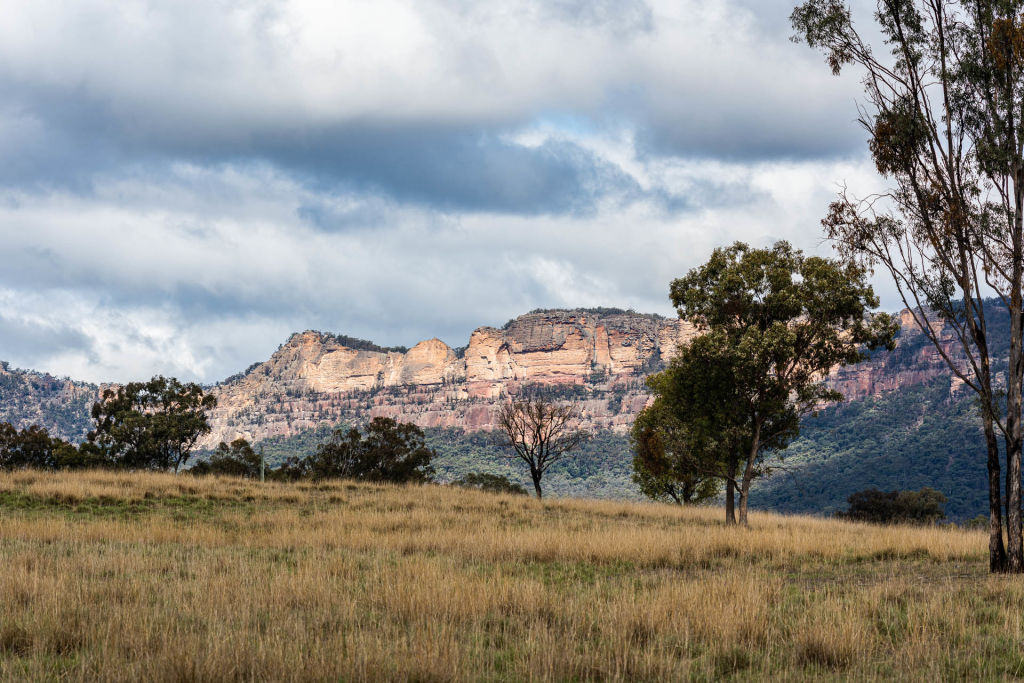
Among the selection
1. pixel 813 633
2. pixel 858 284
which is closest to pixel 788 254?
pixel 858 284

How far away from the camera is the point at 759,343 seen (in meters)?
29.5

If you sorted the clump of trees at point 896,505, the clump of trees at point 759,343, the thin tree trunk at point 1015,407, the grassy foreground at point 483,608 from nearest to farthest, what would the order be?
the grassy foreground at point 483,608, the thin tree trunk at point 1015,407, the clump of trees at point 759,343, the clump of trees at point 896,505

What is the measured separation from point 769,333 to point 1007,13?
49.8 ft

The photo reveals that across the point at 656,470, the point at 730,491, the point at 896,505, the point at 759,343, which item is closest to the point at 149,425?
the point at 656,470

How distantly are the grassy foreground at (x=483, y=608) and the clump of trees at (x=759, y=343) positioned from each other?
1202 centimetres

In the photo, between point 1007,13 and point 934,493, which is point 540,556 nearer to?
point 1007,13

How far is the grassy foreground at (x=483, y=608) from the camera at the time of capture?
22.9 ft

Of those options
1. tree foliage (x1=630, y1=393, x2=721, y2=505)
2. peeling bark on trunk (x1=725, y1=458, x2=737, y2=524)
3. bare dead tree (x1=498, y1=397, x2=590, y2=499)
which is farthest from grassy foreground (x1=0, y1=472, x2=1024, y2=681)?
bare dead tree (x1=498, y1=397, x2=590, y2=499)

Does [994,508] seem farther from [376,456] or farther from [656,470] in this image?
[376,456]

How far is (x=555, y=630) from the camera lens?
850cm

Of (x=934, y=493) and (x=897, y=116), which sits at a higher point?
(x=897, y=116)

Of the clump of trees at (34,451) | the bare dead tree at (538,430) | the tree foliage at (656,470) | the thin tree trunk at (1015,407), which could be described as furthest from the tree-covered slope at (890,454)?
the thin tree trunk at (1015,407)

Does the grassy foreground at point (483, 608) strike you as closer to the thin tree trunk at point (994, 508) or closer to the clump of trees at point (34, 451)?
the thin tree trunk at point (994, 508)

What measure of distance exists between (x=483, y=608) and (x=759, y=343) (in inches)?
887
